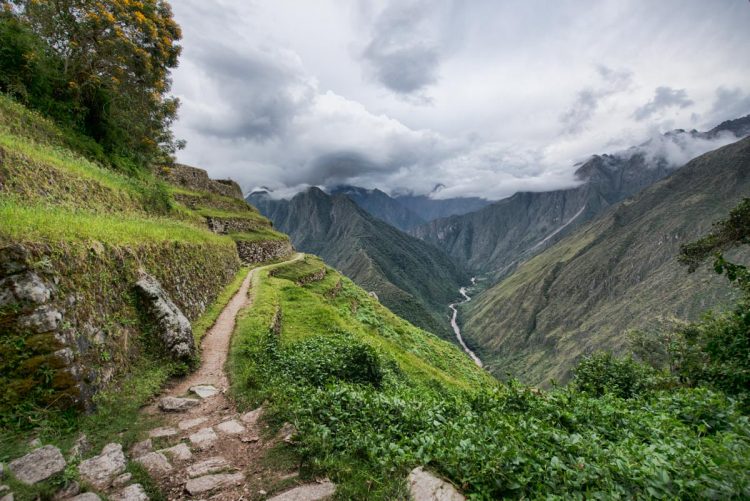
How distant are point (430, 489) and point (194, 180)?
65748mm

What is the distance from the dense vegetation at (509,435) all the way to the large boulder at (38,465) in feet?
14.1

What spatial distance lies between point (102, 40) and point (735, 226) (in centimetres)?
4609

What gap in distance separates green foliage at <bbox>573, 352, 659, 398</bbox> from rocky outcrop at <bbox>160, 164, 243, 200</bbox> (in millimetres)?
54039

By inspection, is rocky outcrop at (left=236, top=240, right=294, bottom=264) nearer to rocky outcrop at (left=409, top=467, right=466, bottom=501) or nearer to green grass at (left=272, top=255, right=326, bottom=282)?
green grass at (left=272, top=255, right=326, bottom=282)

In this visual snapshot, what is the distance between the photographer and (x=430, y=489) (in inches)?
227

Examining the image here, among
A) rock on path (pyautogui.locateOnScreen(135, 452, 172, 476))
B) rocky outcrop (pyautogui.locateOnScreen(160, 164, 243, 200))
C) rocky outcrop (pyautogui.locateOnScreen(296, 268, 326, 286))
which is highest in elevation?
rocky outcrop (pyautogui.locateOnScreen(160, 164, 243, 200))

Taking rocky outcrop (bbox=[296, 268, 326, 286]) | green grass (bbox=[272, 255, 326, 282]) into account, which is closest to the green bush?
rocky outcrop (bbox=[296, 268, 326, 286])

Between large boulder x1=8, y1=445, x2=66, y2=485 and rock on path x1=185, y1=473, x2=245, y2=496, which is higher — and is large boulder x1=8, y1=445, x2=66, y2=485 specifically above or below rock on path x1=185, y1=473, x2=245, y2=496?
above

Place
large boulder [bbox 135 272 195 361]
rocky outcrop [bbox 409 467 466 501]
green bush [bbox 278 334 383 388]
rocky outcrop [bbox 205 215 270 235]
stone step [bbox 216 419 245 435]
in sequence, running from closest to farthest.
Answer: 1. rocky outcrop [bbox 409 467 466 501]
2. stone step [bbox 216 419 245 435]
3. green bush [bbox 278 334 383 388]
4. large boulder [bbox 135 272 195 361]
5. rocky outcrop [bbox 205 215 270 235]

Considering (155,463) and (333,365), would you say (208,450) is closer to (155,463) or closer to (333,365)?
(155,463)

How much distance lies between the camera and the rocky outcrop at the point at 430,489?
5.63 m

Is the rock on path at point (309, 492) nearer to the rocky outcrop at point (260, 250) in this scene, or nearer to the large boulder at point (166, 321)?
the large boulder at point (166, 321)

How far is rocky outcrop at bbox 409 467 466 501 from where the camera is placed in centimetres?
563

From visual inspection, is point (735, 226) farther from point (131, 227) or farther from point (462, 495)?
point (131, 227)
